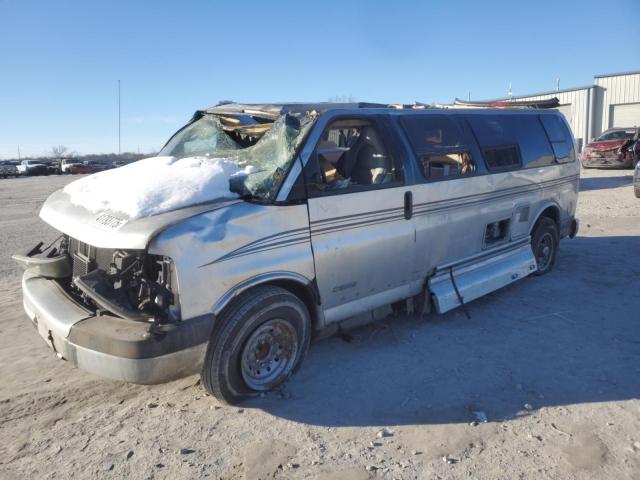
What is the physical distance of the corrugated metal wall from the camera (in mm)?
34781

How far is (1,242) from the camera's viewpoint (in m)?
10.1

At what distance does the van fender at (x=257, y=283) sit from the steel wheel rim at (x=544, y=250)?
4153 mm

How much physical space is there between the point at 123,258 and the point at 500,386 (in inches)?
116

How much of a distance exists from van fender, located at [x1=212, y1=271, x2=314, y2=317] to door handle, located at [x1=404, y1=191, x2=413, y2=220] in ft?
3.96

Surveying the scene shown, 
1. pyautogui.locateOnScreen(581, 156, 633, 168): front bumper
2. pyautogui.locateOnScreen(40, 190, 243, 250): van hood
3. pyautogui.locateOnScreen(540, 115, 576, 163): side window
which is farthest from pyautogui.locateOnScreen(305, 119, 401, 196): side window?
pyautogui.locateOnScreen(581, 156, 633, 168): front bumper

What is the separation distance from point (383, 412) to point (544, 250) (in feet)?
14.3

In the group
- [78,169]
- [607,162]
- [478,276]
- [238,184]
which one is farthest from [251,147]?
[78,169]

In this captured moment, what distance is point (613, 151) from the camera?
71.6 feet

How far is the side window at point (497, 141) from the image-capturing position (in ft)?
18.6

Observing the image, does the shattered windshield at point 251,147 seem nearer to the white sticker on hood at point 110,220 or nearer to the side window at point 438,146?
the white sticker on hood at point 110,220

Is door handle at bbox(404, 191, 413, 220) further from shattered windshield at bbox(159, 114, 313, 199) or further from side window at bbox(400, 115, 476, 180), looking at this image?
shattered windshield at bbox(159, 114, 313, 199)

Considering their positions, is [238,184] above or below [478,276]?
above

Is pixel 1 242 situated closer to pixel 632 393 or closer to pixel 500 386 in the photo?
pixel 500 386

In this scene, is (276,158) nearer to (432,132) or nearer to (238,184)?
(238,184)
